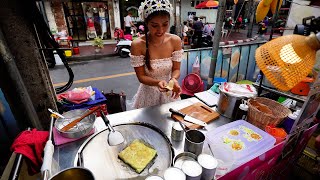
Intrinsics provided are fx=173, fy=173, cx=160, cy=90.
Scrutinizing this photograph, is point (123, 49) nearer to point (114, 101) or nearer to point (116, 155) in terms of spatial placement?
point (114, 101)

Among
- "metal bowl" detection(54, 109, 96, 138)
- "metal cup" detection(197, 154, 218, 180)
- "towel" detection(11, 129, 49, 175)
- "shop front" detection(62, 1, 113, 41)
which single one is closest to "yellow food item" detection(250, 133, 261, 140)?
"metal cup" detection(197, 154, 218, 180)

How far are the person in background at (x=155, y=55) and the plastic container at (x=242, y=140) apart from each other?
73 centimetres

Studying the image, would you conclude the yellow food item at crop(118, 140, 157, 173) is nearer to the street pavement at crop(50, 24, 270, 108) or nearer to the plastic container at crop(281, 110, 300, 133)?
the plastic container at crop(281, 110, 300, 133)

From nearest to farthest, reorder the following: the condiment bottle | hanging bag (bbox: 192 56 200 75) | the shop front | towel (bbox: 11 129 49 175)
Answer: towel (bbox: 11 129 49 175) < the condiment bottle < hanging bag (bbox: 192 56 200 75) < the shop front

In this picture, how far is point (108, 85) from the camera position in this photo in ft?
19.8

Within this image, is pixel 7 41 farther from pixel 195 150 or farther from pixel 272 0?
pixel 272 0

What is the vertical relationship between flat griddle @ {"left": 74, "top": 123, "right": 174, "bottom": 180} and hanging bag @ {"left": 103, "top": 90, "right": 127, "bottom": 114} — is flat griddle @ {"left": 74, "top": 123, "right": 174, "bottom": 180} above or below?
above

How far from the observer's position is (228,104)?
1.86 meters

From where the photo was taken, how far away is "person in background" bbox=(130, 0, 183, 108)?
6.22 ft

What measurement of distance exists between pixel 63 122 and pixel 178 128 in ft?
3.72

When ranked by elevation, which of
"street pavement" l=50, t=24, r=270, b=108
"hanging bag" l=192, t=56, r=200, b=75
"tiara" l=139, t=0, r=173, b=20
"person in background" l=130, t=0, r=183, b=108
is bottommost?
"street pavement" l=50, t=24, r=270, b=108

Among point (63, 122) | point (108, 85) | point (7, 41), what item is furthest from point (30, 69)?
point (108, 85)

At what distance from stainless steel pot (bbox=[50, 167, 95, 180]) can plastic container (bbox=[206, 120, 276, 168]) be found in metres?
0.94

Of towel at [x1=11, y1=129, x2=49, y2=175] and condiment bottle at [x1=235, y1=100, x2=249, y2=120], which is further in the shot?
condiment bottle at [x1=235, y1=100, x2=249, y2=120]
